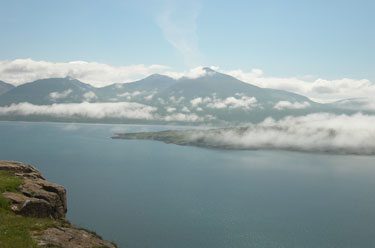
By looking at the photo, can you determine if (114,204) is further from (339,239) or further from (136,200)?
(339,239)

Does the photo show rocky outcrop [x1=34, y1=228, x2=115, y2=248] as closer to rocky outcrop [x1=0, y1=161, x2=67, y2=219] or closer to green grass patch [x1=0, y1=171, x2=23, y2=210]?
rocky outcrop [x1=0, y1=161, x2=67, y2=219]

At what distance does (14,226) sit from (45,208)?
22.0 feet

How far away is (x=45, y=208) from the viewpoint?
2847cm

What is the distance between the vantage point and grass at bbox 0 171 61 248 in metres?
19.3

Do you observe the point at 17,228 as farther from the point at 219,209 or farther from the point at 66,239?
the point at 219,209

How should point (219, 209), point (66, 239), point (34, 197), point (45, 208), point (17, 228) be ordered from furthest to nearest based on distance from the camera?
1. point (219, 209)
2. point (34, 197)
3. point (45, 208)
4. point (66, 239)
5. point (17, 228)

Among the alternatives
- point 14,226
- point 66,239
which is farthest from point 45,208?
point 66,239

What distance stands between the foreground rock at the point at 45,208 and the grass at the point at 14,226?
57 cm

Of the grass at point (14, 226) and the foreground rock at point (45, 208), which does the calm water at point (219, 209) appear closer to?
the foreground rock at point (45, 208)

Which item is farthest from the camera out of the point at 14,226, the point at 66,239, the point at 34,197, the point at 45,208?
the point at 34,197

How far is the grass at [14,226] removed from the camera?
19.3 m

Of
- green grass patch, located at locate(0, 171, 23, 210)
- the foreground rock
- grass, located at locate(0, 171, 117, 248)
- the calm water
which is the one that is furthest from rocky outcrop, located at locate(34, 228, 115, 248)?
the calm water

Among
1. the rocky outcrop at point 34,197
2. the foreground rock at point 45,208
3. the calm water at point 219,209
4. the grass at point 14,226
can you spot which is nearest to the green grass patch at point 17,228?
the grass at point 14,226

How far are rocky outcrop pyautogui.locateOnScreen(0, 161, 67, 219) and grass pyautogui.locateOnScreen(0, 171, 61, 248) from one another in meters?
0.96
